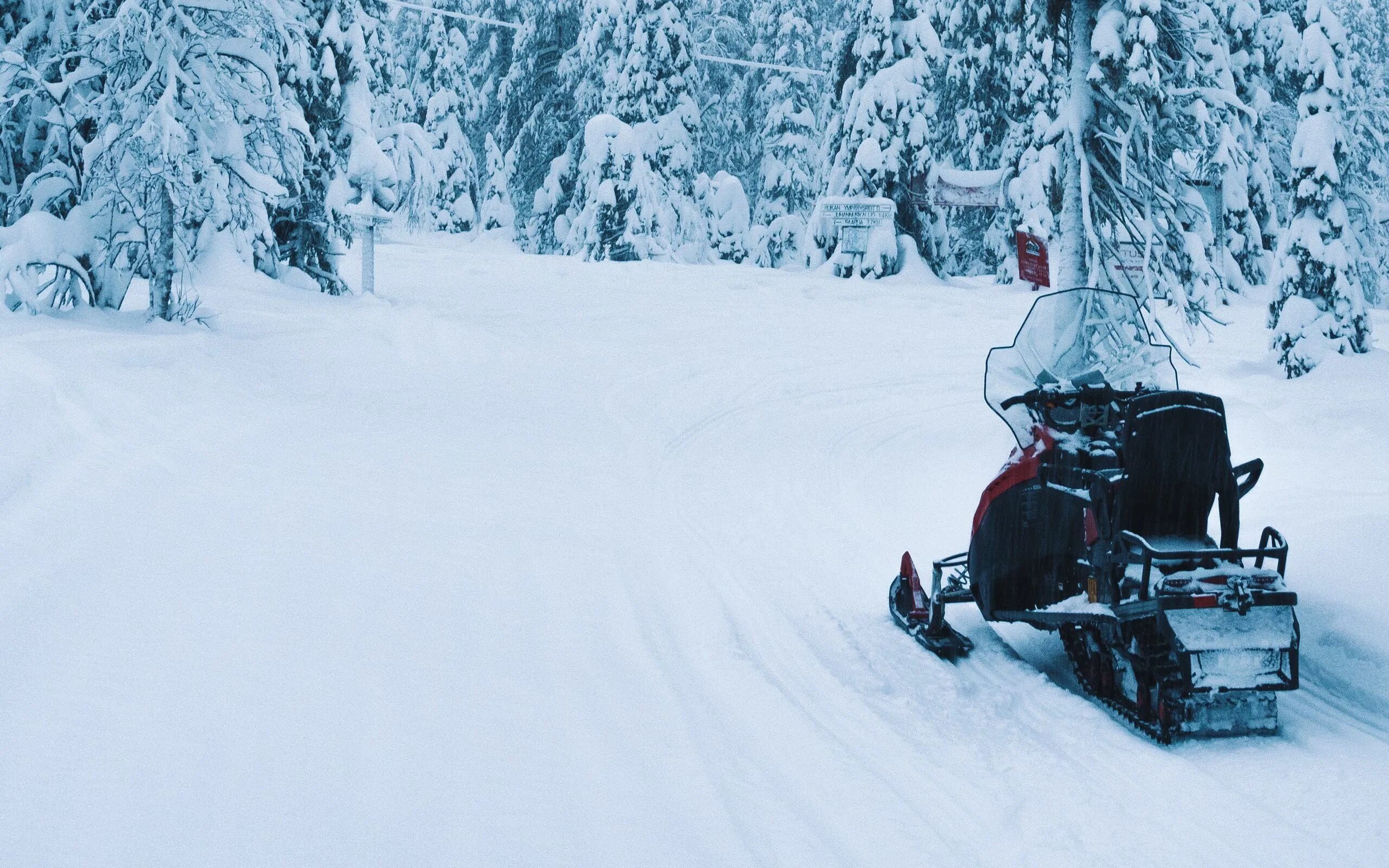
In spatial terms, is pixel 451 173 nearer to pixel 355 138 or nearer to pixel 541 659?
pixel 355 138

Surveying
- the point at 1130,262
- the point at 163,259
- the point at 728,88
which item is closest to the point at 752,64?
the point at 728,88

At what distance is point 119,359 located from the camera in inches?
398

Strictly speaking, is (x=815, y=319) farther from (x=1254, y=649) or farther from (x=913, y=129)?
(x=1254, y=649)

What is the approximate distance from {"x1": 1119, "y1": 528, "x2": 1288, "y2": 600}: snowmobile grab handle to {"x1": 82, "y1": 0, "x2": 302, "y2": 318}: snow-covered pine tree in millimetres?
10188

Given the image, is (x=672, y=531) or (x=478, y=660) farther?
(x=672, y=531)

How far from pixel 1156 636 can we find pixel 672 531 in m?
4.01

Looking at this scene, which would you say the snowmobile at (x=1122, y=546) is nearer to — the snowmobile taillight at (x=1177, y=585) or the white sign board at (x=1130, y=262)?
the snowmobile taillight at (x=1177, y=585)

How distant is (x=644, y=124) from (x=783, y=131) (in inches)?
368

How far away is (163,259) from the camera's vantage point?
1216 centimetres

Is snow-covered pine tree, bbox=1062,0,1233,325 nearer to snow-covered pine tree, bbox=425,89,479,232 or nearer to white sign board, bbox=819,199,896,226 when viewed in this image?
white sign board, bbox=819,199,896,226

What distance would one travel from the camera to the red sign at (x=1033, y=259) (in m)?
20.5

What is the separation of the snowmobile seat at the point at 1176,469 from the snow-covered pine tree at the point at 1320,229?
13.6m

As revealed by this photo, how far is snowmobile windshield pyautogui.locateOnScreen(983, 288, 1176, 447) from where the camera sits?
237 inches

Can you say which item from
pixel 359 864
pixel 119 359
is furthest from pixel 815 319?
pixel 359 864
